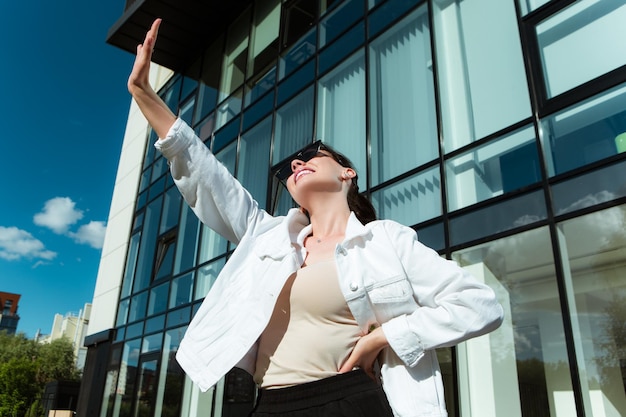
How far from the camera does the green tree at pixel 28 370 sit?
91.8 ft

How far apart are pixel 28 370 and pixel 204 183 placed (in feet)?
115

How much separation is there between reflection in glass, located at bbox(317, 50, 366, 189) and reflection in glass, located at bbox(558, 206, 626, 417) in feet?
9.53

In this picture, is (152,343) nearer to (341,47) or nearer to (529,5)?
(341,47)

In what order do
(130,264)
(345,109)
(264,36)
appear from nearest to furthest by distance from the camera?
(345,109)
(264,36)
(130,264)

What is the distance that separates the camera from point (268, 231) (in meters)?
1.98

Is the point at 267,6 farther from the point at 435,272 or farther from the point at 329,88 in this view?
the point at 435,272

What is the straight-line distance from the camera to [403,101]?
6469 millimetres

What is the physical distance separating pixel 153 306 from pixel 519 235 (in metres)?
8.77

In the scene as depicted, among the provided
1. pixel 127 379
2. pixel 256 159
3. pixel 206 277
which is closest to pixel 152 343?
pixel 127 379

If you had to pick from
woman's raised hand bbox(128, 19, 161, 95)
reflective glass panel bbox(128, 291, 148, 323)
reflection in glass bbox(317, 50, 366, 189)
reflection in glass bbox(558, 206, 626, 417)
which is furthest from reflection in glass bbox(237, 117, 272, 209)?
woman's raised hand bbox(128, 19, 161, 95)

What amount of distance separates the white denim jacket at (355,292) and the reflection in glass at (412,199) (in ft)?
12.9

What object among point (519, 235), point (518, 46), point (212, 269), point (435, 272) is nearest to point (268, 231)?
point (435, 272)

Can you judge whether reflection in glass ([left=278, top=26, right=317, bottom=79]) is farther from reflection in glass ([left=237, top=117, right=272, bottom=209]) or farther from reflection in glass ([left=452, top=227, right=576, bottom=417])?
reflection in glass ([left=452, top=227, right=576, bottom=417])

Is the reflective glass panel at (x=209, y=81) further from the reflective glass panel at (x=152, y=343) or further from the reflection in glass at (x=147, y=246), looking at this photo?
the reflective glass panel at (x=152, y=343)
